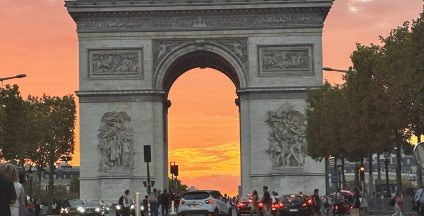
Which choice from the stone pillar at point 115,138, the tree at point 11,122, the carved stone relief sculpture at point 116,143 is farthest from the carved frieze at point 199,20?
the tree at point 11,122

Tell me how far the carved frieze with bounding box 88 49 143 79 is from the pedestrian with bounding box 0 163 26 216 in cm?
6069

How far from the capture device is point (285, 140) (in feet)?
258

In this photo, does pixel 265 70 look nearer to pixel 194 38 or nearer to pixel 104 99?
pixel 194 38

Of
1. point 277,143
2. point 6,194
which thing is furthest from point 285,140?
point 6,194

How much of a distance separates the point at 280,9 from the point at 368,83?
1742 cm

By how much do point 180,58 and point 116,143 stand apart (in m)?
8.38

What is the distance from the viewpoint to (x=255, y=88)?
78.6 metres

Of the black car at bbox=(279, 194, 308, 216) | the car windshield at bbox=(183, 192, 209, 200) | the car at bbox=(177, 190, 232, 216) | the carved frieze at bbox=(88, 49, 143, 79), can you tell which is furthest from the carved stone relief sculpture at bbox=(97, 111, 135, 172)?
the car windshield at bbox=(183, 192, 209, 200)

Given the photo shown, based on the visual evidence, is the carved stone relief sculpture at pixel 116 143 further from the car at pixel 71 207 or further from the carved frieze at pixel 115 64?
the car at pixel 71 207

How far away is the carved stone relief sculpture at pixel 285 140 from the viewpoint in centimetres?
7844

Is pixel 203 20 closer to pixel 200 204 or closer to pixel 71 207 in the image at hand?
pixel 71 207

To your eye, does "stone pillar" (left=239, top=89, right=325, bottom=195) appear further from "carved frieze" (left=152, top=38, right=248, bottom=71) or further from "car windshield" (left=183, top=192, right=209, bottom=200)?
Result: "car windshield" (left=183, top=192, right=209, bottom=200)

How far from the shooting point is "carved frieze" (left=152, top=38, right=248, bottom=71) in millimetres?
79062

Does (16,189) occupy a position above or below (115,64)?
below
